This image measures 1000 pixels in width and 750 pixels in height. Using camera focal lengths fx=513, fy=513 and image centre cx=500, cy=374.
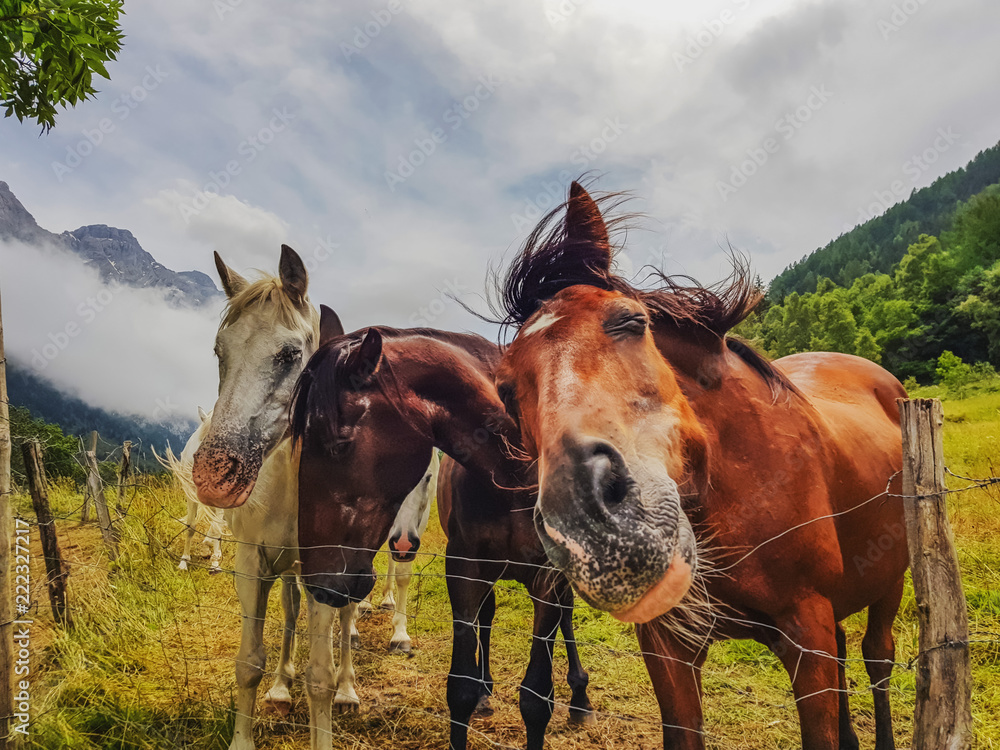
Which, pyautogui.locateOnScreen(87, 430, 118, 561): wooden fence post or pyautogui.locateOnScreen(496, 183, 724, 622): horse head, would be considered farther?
pyautogui.locateOnScreen(87, 430, 118, 561): wooden fence post

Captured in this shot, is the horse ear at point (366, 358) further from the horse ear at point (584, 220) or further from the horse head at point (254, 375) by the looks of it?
the horse ear at point (584, 220)

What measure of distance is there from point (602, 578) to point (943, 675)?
101cm

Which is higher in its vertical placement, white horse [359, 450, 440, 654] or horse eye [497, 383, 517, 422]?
horse eye [497, 383, 517, 422]

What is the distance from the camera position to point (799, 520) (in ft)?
6.02

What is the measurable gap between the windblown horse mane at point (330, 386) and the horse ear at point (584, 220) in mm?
1319

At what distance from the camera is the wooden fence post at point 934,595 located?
137cm

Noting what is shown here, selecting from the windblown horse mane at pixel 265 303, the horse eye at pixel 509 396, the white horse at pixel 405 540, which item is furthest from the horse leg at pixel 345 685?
the horse eye at pixel 509 396

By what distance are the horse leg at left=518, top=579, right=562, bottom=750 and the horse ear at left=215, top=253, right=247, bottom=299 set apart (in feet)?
8.97

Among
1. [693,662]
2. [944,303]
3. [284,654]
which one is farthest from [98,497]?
[944,303]

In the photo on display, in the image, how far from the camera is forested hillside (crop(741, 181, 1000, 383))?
112ft

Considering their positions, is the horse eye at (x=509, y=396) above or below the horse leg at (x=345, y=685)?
above

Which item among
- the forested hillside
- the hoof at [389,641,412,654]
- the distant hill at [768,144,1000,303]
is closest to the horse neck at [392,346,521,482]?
the hoof at [389,641,412,654]

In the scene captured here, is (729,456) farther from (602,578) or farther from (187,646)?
(187,646)

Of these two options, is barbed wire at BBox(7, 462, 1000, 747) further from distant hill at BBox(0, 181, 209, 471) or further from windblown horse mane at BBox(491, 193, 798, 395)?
distant hill at BBox(0, 181, 209, 471)
